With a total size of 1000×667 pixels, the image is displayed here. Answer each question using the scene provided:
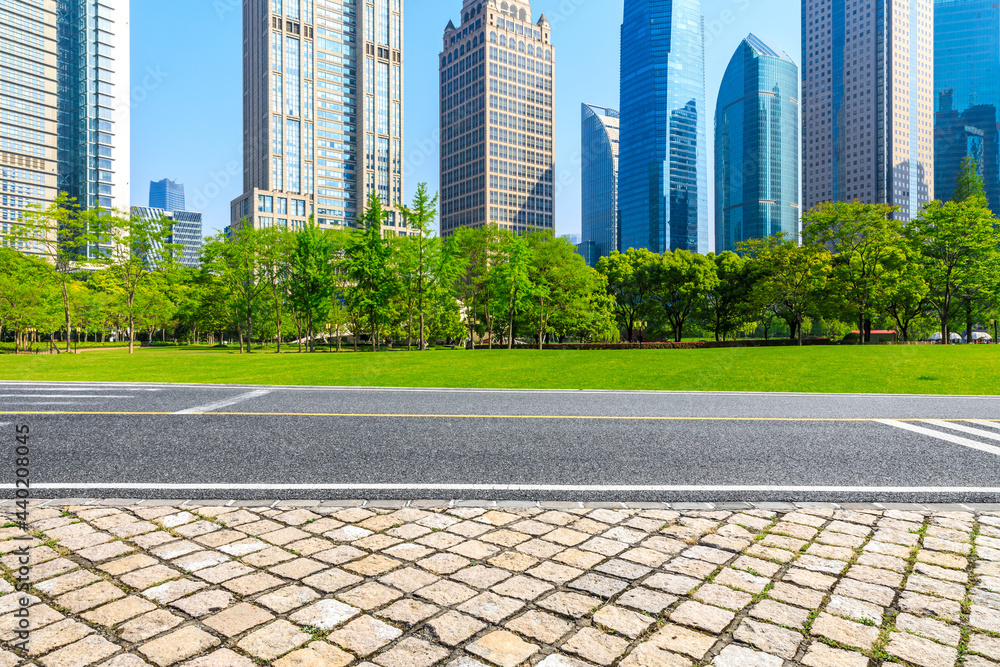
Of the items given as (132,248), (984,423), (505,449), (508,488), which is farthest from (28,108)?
(984,423)

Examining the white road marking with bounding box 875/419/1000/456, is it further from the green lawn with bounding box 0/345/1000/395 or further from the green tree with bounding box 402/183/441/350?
the green tree with bounding box 402/183/441/350

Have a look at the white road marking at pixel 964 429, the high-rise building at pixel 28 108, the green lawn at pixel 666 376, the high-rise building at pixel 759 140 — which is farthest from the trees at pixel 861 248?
the high-rise building at pixel 28 108

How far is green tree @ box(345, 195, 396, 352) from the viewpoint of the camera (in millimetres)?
35719

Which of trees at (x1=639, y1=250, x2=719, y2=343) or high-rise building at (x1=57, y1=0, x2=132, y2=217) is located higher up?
high-rise building at (x1=57, y1=0, x2=132, y2=217)

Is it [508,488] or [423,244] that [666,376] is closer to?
[508,488]

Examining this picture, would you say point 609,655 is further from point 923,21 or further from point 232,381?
point 923,21

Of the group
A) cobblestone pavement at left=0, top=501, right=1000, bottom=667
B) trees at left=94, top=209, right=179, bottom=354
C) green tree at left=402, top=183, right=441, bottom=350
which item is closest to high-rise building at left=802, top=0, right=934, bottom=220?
green tree at left=402, top=183, right=441, bottom=350

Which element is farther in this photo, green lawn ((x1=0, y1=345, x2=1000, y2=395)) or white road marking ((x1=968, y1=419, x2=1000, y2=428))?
green lawn ((x1=0, y1=345, x2=1000, y2=395))

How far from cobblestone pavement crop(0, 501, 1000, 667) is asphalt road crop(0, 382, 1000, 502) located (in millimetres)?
520

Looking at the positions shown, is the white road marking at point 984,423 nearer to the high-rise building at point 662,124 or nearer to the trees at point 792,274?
the trees at point 792,274

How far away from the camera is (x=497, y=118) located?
5950 inches

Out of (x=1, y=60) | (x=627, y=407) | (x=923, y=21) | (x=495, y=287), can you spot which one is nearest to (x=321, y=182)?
(x=1, y=60)

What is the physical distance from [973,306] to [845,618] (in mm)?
52087

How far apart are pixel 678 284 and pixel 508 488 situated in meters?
46.7
